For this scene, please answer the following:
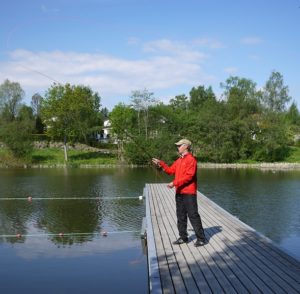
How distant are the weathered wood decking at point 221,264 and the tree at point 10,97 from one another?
207ft

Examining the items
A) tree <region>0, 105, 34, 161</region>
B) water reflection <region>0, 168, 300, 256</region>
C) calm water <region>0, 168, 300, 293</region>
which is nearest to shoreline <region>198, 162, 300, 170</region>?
water reflection <region>0, 168, 300, 256</region>

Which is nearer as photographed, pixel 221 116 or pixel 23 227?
pixel 23 227

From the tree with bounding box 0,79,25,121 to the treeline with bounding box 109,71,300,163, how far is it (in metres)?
21.5

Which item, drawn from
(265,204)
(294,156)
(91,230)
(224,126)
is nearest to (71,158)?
(224,126)

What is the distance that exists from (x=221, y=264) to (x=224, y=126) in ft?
157

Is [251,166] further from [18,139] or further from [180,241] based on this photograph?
[180,241]

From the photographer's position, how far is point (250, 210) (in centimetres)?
1888

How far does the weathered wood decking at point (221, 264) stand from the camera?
6.43m

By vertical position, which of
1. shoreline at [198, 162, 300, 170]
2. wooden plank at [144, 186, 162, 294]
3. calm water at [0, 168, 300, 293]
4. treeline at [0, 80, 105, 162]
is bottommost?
calm water at [0, 168, 300, 293]

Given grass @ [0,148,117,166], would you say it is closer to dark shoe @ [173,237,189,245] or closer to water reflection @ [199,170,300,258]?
water reflection @ [199,170,300,258]

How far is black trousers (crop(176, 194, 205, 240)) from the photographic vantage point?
8633mm

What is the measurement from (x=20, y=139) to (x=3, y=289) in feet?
146

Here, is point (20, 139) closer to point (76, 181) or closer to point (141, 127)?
point (141, 127)

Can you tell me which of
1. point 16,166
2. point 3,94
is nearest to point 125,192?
point 16,166
